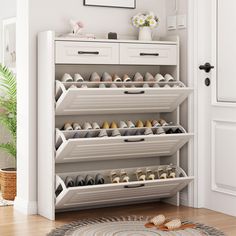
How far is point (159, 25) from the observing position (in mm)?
5273

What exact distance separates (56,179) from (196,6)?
1845 millimetres

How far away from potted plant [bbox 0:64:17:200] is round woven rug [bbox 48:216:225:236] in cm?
121

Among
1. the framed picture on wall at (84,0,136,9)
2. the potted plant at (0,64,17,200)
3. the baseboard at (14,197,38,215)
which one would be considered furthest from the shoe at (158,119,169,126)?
the potted plant at (0,64,17,200)

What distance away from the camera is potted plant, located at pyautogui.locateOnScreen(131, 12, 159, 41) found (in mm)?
4992

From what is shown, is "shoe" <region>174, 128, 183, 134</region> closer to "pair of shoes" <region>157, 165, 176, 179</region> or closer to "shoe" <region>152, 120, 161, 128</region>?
"shoe" <region>152, 120, 161, 128</region>

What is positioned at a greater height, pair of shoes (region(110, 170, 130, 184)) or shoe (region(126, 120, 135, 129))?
shoe (region(126, 120, 135, 129))

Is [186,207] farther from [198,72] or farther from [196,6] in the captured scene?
[196,6]

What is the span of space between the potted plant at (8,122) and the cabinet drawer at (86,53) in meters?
1.37

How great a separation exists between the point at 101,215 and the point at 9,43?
8.33 ft

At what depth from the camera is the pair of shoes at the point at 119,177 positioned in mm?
4742

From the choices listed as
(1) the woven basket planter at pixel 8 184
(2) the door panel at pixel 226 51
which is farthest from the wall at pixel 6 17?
(2) the door panel at pixel 226 51

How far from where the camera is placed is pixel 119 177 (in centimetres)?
485

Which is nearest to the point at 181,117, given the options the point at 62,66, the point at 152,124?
the point at 152,124

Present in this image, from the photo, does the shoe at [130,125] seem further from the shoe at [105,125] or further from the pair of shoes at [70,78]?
the pair of shoes at [70,78]
